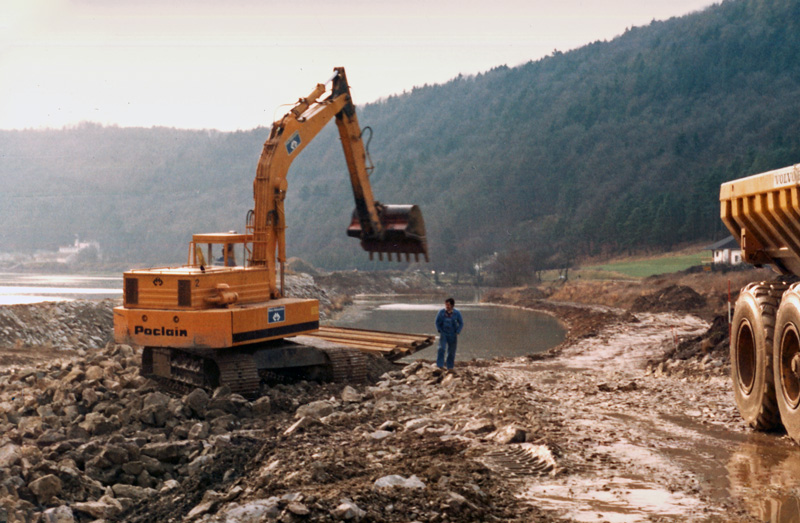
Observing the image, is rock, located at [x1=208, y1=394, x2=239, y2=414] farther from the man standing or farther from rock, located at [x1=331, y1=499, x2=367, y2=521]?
the man standing

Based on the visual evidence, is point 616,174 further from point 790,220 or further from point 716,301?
point 790,220

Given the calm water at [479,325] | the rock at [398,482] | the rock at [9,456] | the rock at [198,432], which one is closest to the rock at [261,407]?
the rock at [198,432]

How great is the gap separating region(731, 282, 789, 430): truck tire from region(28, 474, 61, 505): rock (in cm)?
768

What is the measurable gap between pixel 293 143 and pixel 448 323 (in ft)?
14.3

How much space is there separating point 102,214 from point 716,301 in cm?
16950

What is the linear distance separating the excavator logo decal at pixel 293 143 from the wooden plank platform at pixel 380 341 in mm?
3497

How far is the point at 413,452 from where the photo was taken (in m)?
8.33

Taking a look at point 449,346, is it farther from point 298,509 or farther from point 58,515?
point 298,509

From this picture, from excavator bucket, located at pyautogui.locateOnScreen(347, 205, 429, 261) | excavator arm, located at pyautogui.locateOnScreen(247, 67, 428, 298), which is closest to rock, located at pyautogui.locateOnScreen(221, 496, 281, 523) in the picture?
excavator arm, located at pyautogui.locateOnScreen(247, 67, 428, 298)

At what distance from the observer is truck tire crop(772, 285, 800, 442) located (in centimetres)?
846

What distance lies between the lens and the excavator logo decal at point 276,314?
1195 cm

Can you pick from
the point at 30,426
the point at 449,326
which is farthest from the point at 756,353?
the point at 30,426

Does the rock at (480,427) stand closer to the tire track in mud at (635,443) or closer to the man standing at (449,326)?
the tire track in mud at (635,443)

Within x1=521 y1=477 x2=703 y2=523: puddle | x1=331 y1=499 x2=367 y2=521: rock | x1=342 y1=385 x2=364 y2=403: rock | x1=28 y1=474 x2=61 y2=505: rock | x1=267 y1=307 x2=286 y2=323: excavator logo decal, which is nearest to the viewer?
x1=331 y1=499 x2=367 y2=521: rock
